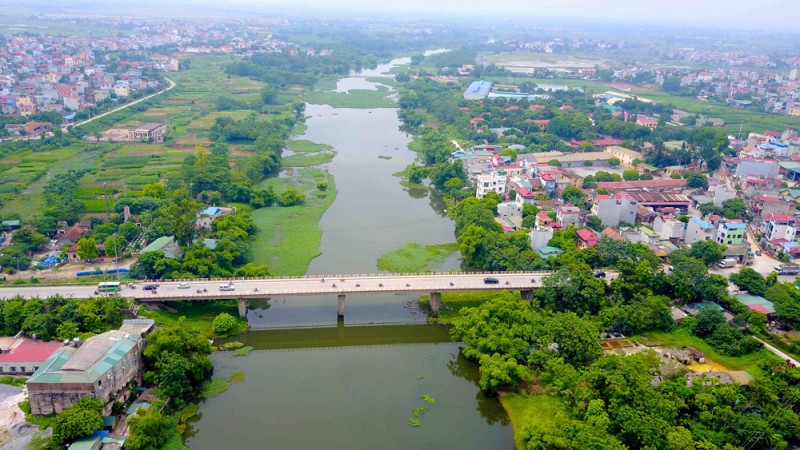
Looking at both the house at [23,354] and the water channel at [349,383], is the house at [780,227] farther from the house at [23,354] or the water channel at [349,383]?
the house at [23,354]

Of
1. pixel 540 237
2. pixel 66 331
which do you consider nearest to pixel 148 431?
pixel 66 331

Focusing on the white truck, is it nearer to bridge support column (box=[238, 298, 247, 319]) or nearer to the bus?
bridge support column (box=[238, 298, 247, 319])

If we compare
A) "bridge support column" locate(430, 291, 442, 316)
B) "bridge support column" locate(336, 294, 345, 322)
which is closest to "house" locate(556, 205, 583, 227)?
"bridge support column" locate(430, 291, 442, 316)

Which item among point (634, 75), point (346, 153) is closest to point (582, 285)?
point (346, 153)

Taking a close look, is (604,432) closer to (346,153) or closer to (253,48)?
(346,153)

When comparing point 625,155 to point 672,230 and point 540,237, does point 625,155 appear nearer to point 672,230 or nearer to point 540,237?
point 672,230

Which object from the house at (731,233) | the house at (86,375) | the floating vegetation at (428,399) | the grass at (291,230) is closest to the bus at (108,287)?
the house at (86,375)
